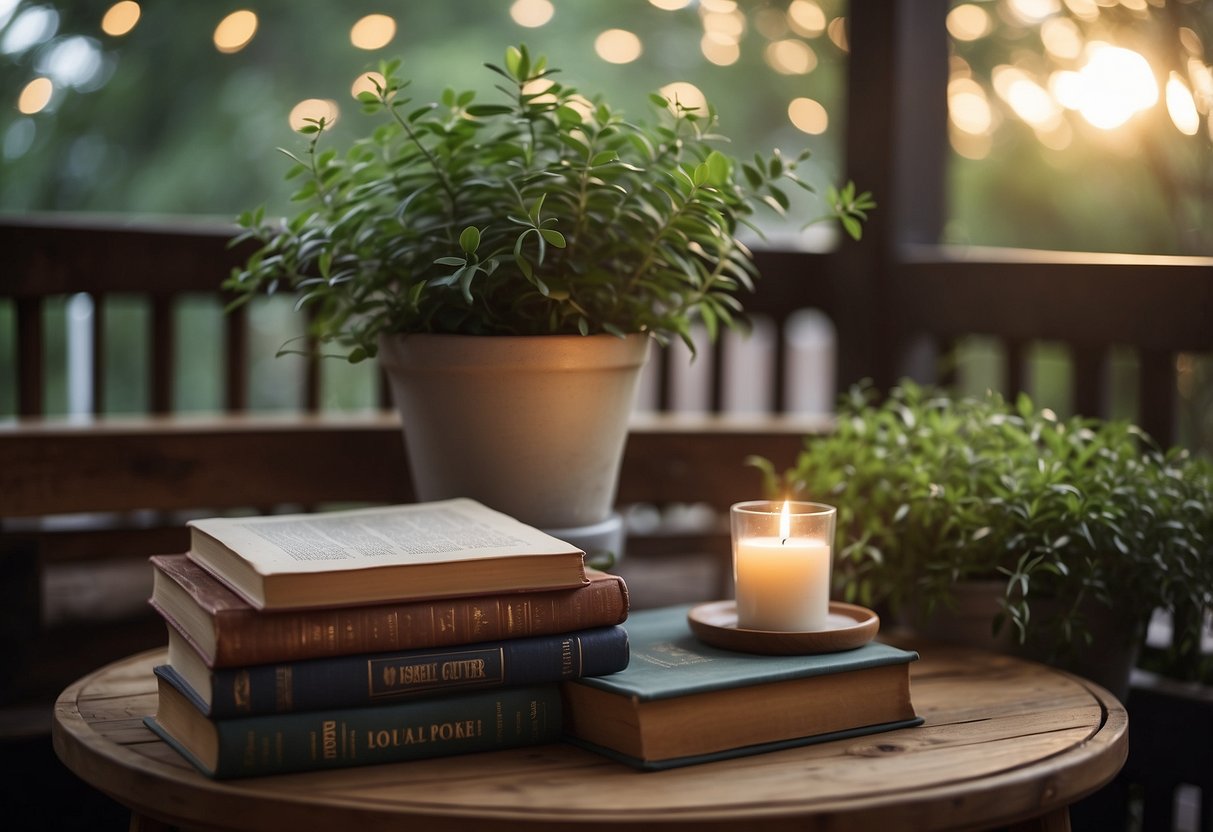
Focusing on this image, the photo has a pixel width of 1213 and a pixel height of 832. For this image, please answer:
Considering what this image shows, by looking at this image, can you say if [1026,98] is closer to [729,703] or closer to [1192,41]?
[1192,41]

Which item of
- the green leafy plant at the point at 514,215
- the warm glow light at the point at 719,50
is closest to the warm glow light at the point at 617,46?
the warm glow light at the point at 719,50

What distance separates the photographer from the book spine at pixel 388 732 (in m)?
0.76

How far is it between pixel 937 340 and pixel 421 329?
1.12m

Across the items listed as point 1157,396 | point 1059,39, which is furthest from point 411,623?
point 1059,39

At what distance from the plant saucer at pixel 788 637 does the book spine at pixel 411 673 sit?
112mm

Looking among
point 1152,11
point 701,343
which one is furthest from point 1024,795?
point 701,343

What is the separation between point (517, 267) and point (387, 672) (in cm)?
45

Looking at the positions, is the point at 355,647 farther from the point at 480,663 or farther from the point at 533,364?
the point at 533,364

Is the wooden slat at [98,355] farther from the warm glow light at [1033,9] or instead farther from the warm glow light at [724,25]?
the warm glow light at [724,25]

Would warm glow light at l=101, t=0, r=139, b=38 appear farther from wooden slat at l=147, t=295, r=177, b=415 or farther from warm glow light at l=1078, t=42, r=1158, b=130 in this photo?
warm glow light at l=1078, t=42, r=1158, b=130

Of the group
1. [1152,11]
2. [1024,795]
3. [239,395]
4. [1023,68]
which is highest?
[1023,68]

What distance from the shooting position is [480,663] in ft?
2.71

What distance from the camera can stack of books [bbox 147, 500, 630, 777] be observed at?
30.2 inches

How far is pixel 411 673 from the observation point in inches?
31.9
